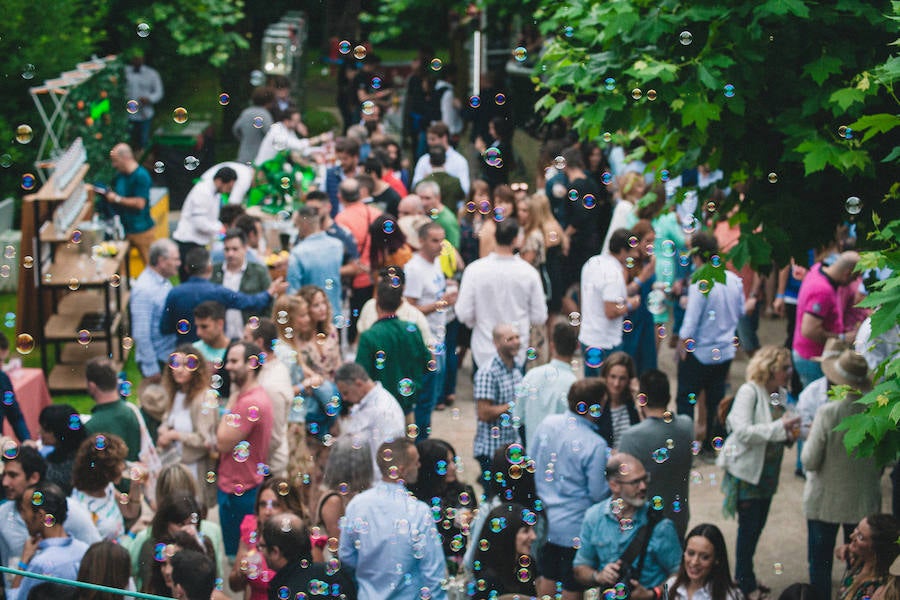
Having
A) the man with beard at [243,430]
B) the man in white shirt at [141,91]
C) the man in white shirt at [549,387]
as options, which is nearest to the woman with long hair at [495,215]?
the man in white shirt at [549,387]

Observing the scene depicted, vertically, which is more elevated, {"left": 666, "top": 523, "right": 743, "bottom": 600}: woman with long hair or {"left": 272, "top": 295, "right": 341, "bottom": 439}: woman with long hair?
{"left": 272, "top": 295, "right": 341, "bottom": 439}: woman with long hair

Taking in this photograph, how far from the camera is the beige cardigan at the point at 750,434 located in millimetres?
7027

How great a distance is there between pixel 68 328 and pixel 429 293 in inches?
133

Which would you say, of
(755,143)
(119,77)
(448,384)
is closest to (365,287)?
(448,384)

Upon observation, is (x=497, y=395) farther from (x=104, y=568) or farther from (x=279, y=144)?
(x=279, y=144)

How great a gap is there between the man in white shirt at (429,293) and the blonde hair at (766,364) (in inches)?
84.9

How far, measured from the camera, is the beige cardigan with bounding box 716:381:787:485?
7.03m

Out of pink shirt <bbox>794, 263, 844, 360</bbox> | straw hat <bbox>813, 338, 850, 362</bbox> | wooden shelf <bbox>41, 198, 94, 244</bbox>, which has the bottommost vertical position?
straw hat <bbox>813, 338, 850, 362</bbox>

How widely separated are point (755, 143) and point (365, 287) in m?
4.24

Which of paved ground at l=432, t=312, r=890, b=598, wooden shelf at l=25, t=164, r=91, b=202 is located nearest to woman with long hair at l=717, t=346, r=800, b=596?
paved ground at l=432, t=312, r=890, b=598

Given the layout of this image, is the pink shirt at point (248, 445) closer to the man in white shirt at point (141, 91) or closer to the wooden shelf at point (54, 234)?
the wooden shelf at point (54, 234)

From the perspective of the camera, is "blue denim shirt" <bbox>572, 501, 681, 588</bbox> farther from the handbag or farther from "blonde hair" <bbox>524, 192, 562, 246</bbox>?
"blonde hair" <bbox>524, 192, 562, 246</bbox>

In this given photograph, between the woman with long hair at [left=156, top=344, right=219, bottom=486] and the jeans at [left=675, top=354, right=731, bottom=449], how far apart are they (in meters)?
3.31

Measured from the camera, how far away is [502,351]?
752 centimetres
